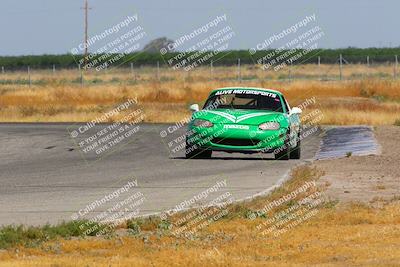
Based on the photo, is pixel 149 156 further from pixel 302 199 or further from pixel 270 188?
pixel 302 199

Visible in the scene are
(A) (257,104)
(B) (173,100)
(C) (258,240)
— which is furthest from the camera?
(B) (173,100)

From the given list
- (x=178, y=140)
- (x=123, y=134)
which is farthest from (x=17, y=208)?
(x=123, y=134)

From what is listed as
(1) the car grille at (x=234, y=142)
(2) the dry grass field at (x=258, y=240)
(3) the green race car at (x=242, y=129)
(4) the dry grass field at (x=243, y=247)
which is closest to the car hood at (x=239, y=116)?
(3) the green race car at (x=242, y=129)

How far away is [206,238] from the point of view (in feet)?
42.5

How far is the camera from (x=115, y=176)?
2177cm

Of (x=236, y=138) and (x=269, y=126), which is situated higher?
(x=269, y=126)

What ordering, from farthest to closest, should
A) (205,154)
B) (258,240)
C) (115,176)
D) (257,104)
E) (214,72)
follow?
(214,72), (205,154), (257,104), (115,176), (258,240)

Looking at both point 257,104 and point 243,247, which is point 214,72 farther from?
point 243,247

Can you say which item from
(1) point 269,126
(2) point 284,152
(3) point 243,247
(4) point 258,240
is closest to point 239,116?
(1) point 269,126

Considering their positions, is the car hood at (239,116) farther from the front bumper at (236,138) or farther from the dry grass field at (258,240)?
the dry grass field at (258,240)

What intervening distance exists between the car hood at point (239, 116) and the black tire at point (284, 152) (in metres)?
0.56

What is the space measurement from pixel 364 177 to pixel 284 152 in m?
4.87

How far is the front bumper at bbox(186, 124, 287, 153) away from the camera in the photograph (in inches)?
937

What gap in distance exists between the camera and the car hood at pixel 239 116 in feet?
78.1
